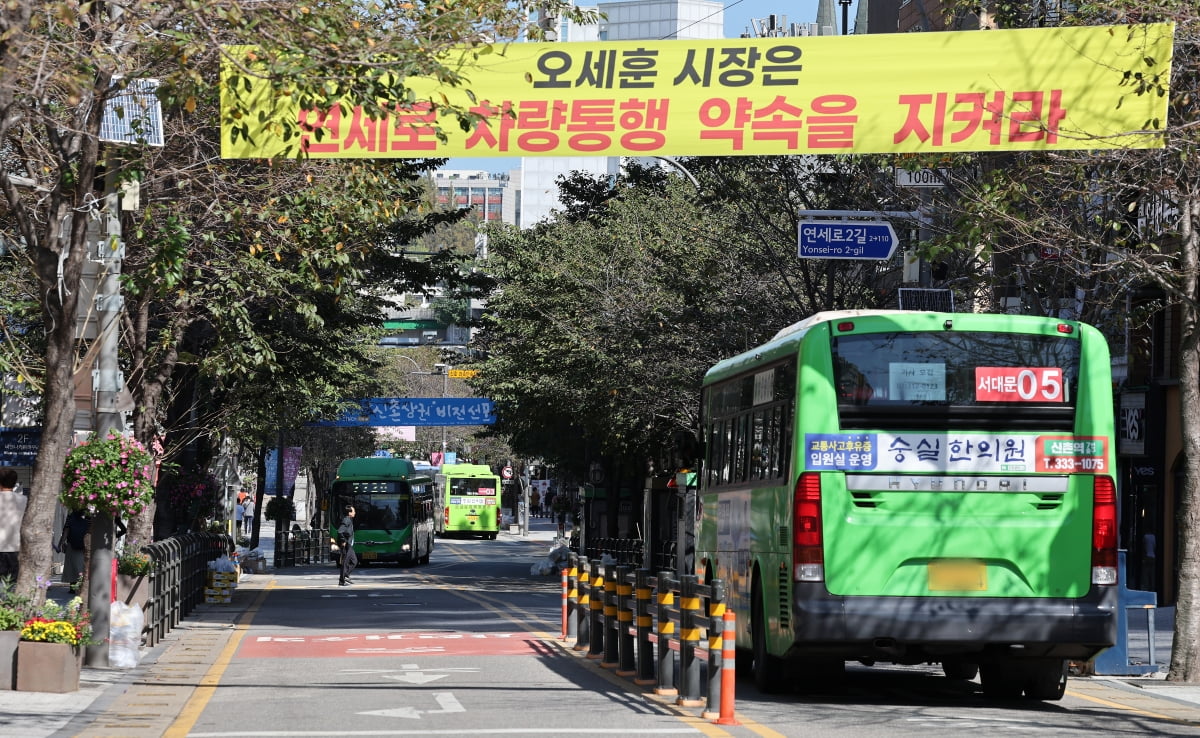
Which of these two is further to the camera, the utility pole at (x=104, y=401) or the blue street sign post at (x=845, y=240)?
the blue street sign post at (x=845, y=240)

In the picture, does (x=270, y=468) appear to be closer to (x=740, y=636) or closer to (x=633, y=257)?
(x=633, y=257)

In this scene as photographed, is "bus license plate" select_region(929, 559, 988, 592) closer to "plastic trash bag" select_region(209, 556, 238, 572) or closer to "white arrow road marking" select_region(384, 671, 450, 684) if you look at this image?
"white arrow road marking" select_region(384, 671, 450, 684)

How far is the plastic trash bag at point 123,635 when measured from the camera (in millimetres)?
18156

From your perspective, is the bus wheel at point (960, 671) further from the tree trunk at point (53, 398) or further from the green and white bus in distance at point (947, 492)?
the tree trunk at point (53, 398)

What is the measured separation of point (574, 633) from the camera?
23.5m

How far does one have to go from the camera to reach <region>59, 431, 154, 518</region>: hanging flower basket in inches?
693

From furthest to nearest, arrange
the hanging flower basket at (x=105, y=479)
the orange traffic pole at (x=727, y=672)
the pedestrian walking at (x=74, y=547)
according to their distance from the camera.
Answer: the pedestrian walking at (x=74, y=547)
the hanging flower basket at (x=105, y=479)
the orange traffic pole at (x=727, y=672)

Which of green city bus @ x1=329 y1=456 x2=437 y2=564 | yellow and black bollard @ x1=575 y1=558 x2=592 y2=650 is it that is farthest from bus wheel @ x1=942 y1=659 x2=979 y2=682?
green city bus @ x1=329 y1=456 x2=437 y2=564

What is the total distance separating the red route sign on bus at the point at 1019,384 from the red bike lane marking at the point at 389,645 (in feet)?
24.2

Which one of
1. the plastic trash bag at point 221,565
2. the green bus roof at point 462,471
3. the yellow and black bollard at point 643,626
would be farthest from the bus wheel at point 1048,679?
the green bus roof at point 462,471

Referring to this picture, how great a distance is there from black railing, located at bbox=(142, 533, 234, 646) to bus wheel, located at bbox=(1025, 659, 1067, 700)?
33.1ft

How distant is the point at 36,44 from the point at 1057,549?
8315mm

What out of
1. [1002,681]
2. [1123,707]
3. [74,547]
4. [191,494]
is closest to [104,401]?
[1002,681]

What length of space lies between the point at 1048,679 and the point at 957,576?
1767mm
